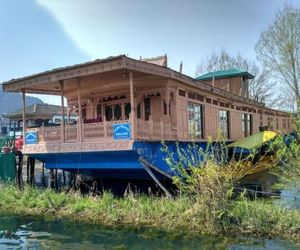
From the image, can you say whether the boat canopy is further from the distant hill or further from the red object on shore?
the distant hill

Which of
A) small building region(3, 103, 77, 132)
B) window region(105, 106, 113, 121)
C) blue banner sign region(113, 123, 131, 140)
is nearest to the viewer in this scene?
blue banner sign region(113, 123, 131, 140)

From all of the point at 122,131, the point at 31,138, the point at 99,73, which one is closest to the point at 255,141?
the point at 122,131

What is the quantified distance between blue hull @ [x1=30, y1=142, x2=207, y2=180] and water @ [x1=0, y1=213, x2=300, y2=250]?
3255 mm

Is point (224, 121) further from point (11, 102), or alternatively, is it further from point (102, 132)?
point (11, 102)

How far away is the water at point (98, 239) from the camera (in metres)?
9.12

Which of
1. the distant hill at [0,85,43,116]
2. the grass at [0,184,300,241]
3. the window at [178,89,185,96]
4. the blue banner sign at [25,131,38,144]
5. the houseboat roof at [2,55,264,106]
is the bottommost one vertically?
the grass at [0,184,300,241]

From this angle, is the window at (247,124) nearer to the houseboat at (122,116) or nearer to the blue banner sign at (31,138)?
the houseboat at (122,116)

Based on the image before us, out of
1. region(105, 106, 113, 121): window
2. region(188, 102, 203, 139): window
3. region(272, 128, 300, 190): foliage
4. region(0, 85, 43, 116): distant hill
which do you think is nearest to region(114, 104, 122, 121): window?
region(105, 106, 113, 121): window

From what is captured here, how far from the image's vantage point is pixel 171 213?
11039 mm

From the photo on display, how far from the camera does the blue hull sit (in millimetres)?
14266

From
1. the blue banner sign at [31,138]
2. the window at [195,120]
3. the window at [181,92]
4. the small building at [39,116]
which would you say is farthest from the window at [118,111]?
the small building at [39,116]

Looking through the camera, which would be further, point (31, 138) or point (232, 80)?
point (232, 80)

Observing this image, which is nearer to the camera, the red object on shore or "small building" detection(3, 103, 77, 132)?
the red object on shore

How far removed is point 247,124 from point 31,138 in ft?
52.1
